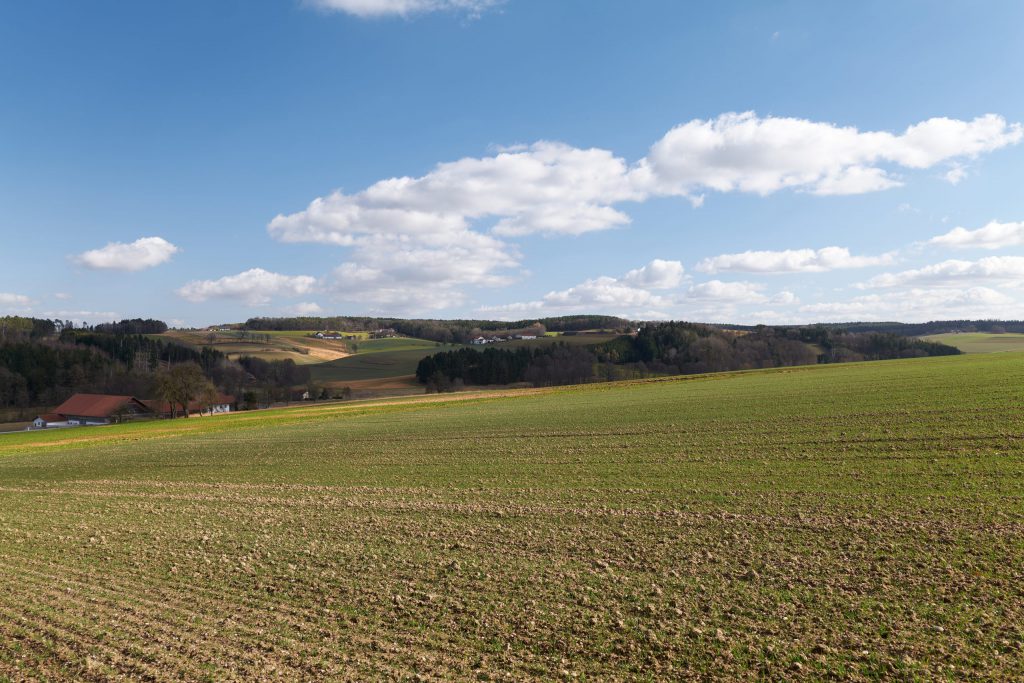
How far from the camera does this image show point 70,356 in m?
107

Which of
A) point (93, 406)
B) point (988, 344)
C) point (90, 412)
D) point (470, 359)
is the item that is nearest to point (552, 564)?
point (90, 412)

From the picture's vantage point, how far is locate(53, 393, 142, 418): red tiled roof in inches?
3130

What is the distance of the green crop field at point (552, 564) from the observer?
8.86 m

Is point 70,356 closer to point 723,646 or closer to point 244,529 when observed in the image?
point 244,529

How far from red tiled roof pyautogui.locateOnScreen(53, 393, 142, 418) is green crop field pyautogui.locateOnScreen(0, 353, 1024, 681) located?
6077 cm

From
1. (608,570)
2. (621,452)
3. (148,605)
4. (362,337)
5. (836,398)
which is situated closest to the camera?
(148,605)

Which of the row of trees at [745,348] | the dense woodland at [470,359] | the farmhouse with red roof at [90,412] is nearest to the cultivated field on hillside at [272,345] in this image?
the dense woodland at [470,359]

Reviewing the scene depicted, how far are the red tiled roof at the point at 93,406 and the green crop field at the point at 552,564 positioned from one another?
60.8 m

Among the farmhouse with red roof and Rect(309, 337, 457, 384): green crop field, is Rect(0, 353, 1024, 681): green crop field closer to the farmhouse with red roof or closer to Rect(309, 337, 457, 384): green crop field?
the farmhouse with red roof

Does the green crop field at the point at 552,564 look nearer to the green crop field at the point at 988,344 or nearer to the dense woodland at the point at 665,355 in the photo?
the dense woodland at the point at 665,355

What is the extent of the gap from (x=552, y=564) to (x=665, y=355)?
115 meters

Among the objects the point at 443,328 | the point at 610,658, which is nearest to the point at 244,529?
the point at 610,658

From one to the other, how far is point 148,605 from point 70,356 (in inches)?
4657

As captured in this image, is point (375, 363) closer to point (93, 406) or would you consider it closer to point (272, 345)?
point (272, 345)
